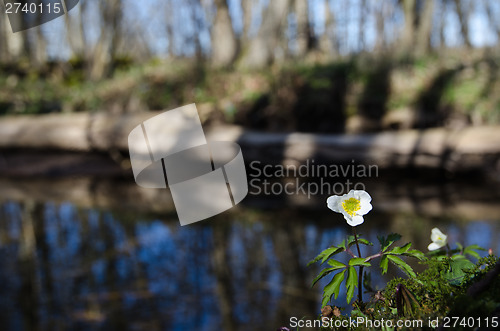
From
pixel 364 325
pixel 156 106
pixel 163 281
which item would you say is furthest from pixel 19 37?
pixel 364 325

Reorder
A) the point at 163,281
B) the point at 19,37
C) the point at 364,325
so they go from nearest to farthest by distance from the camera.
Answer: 1. the point at 364,325
2. the point at 163,281
3. the point at 19,37

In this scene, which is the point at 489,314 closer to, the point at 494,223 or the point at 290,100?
the point at 494,223

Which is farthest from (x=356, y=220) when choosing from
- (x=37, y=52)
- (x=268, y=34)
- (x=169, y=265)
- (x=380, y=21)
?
(x=37, y=52)

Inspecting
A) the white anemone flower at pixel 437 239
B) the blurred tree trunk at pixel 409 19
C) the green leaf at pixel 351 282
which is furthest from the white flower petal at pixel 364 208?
the blurred tree trunk at pixel 409 19

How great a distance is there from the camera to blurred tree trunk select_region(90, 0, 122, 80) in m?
14.2

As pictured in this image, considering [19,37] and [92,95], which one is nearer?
[92,95]

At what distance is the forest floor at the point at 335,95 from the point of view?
9.44 m

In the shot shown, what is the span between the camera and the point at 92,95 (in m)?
12.4

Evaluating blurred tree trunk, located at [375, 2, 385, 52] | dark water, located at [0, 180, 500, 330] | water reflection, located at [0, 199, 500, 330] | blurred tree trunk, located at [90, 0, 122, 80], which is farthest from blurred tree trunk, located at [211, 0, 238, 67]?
water reflection, located at [0, 199, 500, 330]

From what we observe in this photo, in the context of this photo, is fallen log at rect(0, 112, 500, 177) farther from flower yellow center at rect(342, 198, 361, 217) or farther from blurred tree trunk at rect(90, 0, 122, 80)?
flower yellow center at rect(342, 198, 361, 217)

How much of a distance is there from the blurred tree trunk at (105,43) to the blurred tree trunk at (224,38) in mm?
3533

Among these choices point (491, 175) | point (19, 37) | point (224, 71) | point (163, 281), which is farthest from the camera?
Answer: point (19, 37)

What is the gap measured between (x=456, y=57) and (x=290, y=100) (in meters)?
4.33

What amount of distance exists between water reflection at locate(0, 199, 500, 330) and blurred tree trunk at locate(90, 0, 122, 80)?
9434 millimetres
